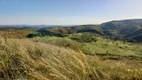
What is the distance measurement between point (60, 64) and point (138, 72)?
1.71 metres

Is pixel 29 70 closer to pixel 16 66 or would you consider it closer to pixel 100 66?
pixel 16 66

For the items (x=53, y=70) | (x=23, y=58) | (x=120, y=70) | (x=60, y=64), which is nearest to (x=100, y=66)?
(x=120, y=70)

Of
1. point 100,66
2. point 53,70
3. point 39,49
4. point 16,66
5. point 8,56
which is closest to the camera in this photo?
point 53,70

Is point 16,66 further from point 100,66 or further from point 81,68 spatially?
point 100,66

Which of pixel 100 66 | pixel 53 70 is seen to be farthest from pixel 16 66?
pixel 100 66

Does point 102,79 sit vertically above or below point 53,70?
below

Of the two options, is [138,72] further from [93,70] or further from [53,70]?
[53,70]

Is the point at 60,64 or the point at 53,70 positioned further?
the point at 60,64

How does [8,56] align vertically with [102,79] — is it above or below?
above

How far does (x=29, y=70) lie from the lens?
346 centimetres

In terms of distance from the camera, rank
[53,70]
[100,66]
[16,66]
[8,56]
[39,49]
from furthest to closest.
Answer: [39,49] < [100,66] < [8,56] < [16,66] < [53,70]

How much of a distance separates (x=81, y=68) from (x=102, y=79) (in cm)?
46

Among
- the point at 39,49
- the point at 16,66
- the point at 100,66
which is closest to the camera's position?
the point at 16,66

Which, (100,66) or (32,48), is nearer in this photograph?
(100,66)
